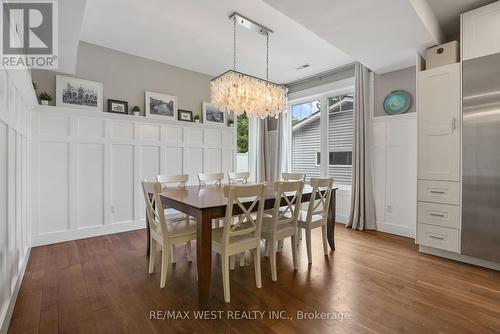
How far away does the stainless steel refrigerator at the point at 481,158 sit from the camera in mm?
2418

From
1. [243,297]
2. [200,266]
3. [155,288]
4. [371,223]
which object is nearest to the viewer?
[200,266]

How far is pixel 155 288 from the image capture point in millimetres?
2131

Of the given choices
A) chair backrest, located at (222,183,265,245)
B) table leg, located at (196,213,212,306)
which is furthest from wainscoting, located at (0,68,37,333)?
→ chair backrest, located at (222,183,265,245)

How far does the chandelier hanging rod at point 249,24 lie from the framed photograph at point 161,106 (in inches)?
78.8

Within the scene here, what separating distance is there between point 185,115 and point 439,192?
408 cm

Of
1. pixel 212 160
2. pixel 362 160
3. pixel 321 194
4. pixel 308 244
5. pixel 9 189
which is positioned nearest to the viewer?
pixel 9 189

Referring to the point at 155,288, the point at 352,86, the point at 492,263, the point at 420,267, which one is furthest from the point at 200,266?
the point at 352,86

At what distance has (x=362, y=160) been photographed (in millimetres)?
3959

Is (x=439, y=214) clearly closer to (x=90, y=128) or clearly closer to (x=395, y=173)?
(x=395, y=173)

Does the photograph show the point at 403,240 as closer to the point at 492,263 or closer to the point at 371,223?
the point at 371,223

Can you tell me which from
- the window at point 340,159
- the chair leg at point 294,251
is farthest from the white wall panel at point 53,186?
the window at point 340,159

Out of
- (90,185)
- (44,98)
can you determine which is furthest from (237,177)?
(44,98)

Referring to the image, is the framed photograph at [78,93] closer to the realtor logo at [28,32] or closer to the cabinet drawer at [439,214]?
the realtor logo at [28,32]

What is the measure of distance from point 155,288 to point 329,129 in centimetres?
398
